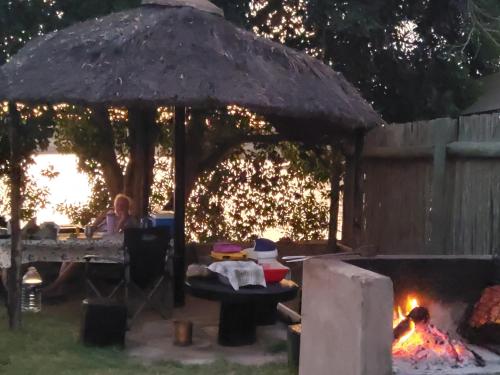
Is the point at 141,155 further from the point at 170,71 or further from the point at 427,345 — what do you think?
the point at 427,345

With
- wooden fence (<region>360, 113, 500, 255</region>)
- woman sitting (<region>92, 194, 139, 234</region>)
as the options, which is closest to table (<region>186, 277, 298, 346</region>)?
wooden fence (<region>360, 113, 500, 255</region>)

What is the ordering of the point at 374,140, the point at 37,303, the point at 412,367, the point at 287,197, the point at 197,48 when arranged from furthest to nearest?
the point at 287,197
the point at 374,140
the point at 37,303
the point at 197,48
the point at 412,367

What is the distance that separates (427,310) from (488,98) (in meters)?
5.80

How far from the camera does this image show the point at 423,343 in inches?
166

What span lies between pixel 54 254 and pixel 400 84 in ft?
15.2

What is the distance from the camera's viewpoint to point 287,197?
10.0 metres

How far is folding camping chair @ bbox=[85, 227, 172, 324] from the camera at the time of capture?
6836 mm

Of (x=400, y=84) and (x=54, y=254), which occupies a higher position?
(x=400, y=84)

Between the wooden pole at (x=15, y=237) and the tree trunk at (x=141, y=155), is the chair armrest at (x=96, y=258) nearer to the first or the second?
the wooden pole at (x=15, y=237)

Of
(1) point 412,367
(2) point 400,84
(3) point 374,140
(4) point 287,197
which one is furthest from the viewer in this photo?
(4) point 287,197

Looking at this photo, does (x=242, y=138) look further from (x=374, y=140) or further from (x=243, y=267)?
(x=243, y=267)

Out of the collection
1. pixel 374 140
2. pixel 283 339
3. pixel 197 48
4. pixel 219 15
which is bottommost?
pixel 283 339

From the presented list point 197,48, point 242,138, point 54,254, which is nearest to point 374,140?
point 242,138

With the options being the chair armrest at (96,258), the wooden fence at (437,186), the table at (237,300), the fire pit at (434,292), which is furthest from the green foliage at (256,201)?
the fire pit at (434,292)
